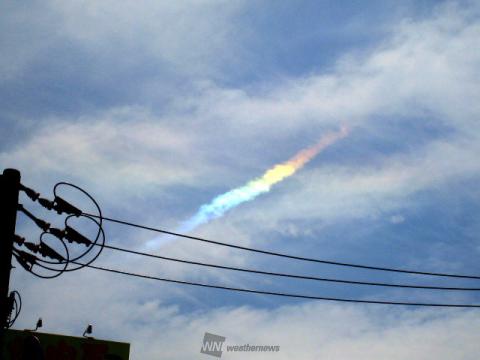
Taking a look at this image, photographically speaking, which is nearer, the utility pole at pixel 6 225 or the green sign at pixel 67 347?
the utility pole at pixel 6 225

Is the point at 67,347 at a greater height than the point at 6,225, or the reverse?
the point at 67,347

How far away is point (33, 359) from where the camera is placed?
41.2 ft

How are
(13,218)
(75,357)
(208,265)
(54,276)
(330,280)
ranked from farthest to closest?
(75,357) → (330,280) → (208,265) → (54,276) → (13,218)

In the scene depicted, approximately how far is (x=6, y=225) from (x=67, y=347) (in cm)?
1679

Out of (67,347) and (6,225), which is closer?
(6,225)

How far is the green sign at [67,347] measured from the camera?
25625 millimetres

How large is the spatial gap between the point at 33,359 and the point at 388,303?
11738 millimetres

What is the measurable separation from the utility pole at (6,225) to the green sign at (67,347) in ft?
48.8

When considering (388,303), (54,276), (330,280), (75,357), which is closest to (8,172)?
(54,276)

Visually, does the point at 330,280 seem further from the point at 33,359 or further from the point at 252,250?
the point at 33,359

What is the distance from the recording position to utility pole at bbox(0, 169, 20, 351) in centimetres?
1172

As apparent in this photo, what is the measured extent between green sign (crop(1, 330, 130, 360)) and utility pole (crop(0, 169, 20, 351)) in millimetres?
14881

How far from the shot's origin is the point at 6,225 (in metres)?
12.1

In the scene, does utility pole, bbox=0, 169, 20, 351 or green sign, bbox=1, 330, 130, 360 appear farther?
green sign, bbox=1, 330, 130, 360
